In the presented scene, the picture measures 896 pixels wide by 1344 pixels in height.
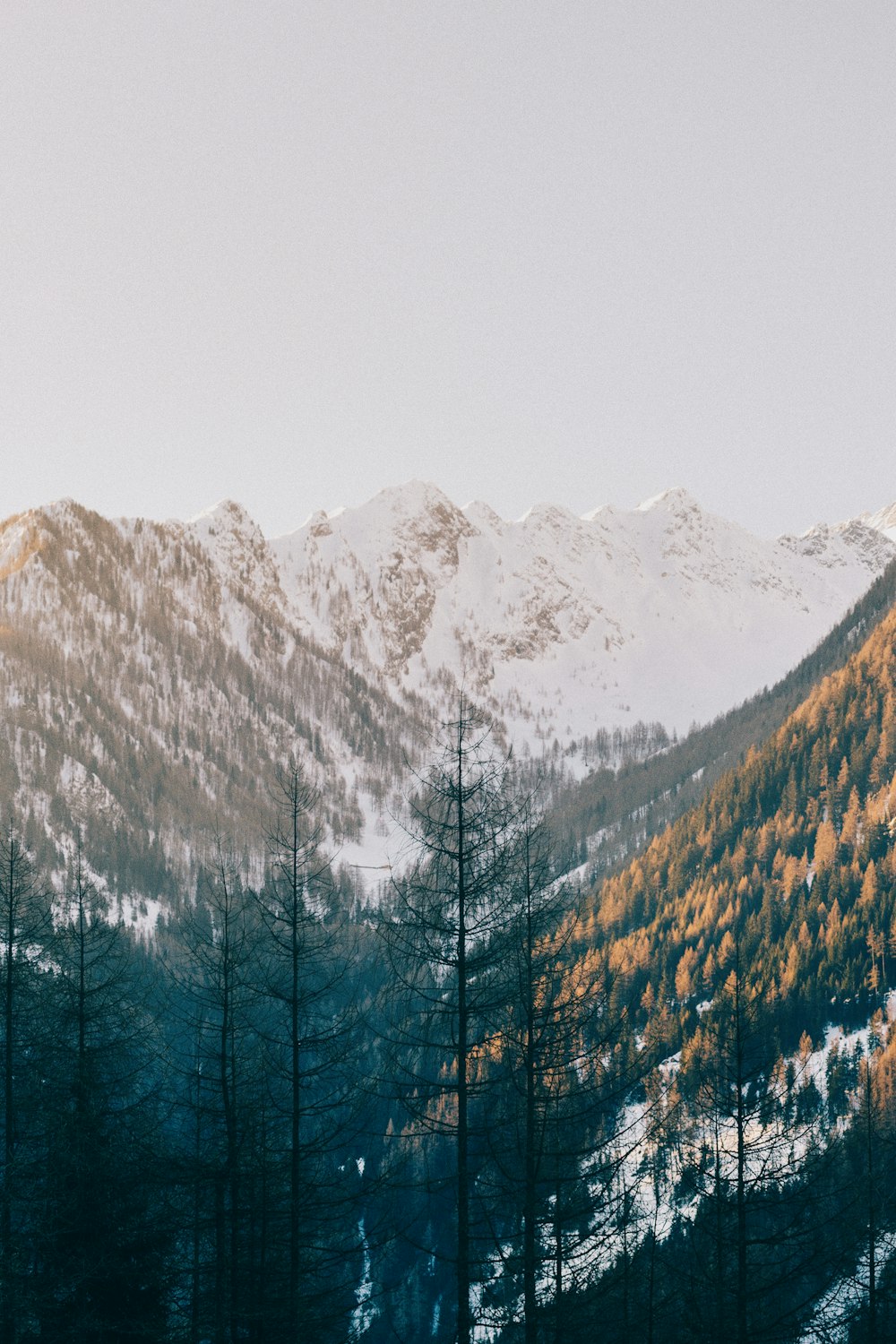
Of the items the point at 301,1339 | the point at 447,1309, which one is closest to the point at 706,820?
the point at 447,1309

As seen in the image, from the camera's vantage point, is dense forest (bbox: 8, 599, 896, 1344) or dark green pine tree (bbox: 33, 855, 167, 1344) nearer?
dense forest (bbox: 8, 599, 896, 1344)

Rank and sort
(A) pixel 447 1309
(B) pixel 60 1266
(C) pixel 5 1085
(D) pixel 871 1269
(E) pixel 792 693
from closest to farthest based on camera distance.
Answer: (B) pixel 60 1266 → (C) pixel 5 1085 → (D) pixel 871 1269 → (A) pixel 447 1309 → (E) pixel 792 693

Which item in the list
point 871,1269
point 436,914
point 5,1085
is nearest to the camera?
point 436,914

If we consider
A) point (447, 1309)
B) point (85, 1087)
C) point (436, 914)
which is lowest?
point (447, 1309)

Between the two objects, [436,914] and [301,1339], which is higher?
[436,914]

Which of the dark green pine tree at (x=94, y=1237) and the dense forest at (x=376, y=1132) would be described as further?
the dark green pine tree at (x=94, y=1237)

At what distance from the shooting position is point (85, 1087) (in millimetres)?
25984

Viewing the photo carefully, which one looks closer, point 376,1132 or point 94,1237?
point 94,1237

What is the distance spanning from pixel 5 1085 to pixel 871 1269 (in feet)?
82.9

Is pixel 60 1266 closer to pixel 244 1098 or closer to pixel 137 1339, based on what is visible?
pixel 137 1339

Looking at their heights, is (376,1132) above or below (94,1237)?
above

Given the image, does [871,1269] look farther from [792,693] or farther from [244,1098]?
[792,693]

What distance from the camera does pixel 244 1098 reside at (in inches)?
1364

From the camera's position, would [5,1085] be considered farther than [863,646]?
No
